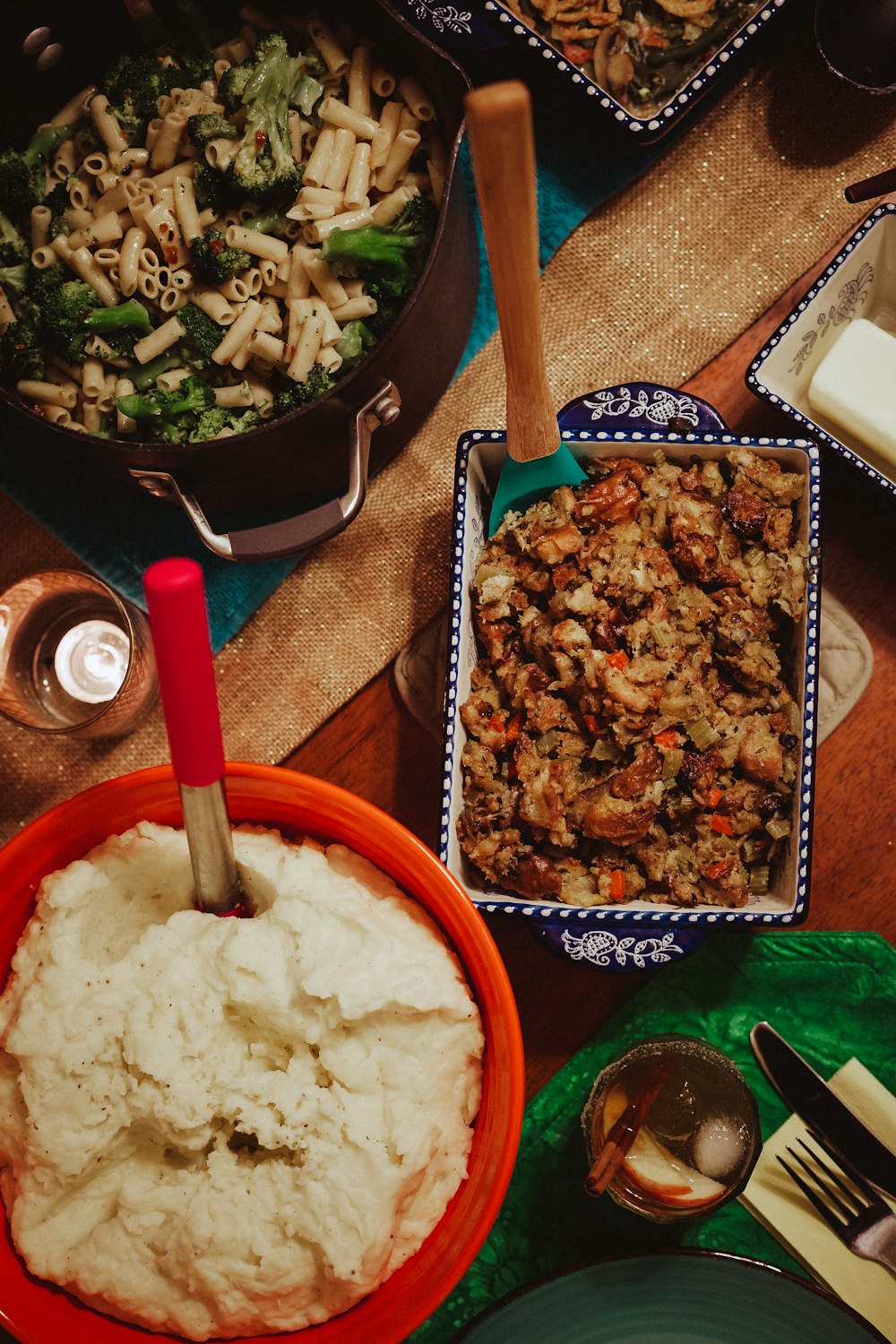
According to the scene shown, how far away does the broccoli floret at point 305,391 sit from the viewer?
1970mm

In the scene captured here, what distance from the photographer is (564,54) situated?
2145 millimetres

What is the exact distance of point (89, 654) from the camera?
2.29m

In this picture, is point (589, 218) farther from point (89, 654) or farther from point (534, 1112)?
point (534, 1112)

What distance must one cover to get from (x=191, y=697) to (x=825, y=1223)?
158cm

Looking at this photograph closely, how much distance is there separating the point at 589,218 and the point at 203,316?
2.78 ft

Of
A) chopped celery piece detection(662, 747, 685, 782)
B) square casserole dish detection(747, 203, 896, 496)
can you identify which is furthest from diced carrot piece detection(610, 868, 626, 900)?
square casserole dish detection(747, 203, 896, 496)

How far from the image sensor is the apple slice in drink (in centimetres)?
184

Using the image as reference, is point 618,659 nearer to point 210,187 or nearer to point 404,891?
point 404,891

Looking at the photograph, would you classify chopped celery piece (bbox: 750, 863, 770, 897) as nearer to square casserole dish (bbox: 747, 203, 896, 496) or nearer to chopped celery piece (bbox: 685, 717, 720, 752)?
chopped celery piece (bbox: 685, 717, 720, 752)

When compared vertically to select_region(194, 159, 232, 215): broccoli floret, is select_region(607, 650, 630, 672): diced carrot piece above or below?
below

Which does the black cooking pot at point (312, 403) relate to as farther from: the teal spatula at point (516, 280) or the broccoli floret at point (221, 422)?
the teal spatula at point (516, 280)

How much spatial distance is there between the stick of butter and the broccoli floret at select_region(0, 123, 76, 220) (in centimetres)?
157

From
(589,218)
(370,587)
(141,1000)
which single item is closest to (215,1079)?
(141,1000)

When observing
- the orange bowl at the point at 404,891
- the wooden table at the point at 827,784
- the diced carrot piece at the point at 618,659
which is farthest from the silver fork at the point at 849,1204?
the diced carrot piece at the point at 618,659
